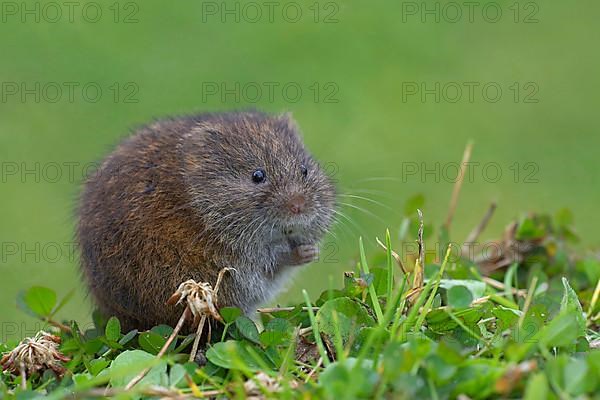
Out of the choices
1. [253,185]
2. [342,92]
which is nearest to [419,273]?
[253,185]

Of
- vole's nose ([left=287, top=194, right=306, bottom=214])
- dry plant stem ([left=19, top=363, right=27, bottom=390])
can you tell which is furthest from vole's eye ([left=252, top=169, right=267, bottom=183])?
dry plant stem ([left=19, top=363, right=27, bottom=390])

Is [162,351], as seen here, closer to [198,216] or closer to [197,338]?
[197,338]

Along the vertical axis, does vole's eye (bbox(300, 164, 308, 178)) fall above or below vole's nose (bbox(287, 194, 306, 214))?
above

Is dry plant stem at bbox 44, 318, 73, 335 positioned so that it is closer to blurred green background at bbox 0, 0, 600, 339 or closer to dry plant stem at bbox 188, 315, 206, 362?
dry plant stem at bbox 188, 315, 206, 362

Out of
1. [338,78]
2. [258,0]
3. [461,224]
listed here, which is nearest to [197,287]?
[461,224]

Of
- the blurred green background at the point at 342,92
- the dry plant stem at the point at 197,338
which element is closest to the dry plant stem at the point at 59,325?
the dry plant stem at the point at 197,338
